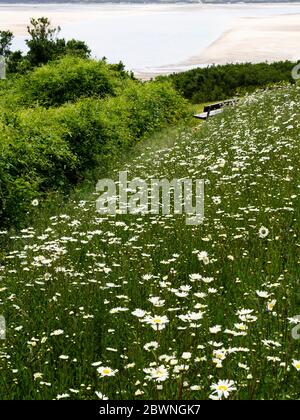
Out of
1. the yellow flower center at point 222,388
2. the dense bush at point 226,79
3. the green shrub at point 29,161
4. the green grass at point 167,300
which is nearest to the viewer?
the yellow flower center at point 222,388

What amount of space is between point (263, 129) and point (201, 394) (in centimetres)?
1334

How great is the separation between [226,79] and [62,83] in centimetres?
2433

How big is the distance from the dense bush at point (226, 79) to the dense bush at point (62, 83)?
20534mm

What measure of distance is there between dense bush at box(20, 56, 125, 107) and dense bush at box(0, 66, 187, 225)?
0.14ft

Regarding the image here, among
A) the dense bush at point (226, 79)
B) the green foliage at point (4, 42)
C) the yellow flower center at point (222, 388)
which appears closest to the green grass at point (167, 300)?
the yellow flower center at point (222, 388)

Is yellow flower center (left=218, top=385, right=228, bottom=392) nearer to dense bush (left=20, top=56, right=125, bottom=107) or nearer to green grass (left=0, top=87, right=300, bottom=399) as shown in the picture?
green grass (left=0, top=87, right=300, bottom=399)

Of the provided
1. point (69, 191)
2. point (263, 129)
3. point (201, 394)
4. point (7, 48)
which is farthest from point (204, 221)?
point (7, 48)

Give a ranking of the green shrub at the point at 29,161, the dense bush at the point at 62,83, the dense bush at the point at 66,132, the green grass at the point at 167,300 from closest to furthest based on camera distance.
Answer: the green grass at the point at 167,300 < the green shrub at the point at 29,161 < the dense bush at the point at 66,132 < the dense bush at the point at 62,83

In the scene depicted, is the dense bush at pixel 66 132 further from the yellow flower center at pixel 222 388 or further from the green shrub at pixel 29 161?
the yellow flower center at pixel 222 388

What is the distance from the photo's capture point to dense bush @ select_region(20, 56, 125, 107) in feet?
80.4

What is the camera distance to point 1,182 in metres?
11.2

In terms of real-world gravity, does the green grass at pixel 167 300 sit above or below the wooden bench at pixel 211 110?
above

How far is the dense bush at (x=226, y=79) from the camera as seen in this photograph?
44.9 m
